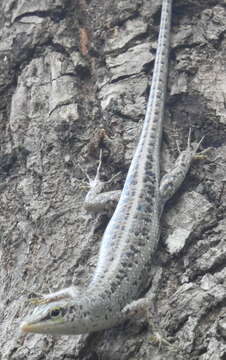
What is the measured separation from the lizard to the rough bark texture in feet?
0.58

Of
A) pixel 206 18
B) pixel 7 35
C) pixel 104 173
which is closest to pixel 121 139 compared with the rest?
pixel 104 173

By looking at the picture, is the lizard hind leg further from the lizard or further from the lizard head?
the lizard head

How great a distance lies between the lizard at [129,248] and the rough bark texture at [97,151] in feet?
0.58

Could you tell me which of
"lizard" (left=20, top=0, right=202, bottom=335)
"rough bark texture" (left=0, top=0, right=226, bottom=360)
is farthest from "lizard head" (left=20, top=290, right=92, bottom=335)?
"rough bark texture" (left=0, top=0, right=226, bottom=360)

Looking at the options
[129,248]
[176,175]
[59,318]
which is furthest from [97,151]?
[59,318]

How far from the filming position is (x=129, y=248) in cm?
655

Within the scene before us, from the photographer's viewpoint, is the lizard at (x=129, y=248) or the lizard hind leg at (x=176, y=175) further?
the lizard hind leg at (x=176, y=175)

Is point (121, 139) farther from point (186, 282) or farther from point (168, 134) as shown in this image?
point (186, 282)

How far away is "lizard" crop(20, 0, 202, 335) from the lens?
5734 millimetres

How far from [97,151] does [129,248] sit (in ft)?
5.26

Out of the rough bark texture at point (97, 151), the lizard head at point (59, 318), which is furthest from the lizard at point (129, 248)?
the rough bark texture at point (97, 151)

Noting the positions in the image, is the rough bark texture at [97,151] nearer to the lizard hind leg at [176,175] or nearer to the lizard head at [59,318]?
the lizard hind leg at [176,175]

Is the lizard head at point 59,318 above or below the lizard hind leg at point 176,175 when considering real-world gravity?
below

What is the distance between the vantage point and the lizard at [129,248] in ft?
18.8
